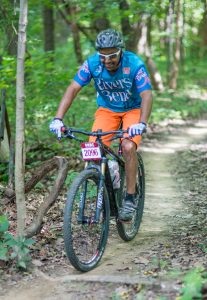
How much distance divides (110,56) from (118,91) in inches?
22.1

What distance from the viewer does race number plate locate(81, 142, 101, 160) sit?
5043 millimetres

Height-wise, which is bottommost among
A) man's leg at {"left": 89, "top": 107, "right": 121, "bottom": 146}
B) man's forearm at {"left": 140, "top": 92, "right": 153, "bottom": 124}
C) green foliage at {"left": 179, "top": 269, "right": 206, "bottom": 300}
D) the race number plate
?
green foliage at {"left": 179, "top": 269, "right": 206, "bottom": 300}

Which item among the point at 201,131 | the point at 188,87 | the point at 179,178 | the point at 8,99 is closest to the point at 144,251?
the point at 179,178

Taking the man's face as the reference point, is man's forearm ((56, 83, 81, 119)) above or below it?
below

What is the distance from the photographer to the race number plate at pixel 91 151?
199 inches

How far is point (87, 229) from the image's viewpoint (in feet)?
17.2

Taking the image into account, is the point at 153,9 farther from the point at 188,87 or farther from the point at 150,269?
the point at 188,87

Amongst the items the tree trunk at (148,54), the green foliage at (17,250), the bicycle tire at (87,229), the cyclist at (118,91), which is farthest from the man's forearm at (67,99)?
the tree trunk at (148,54)

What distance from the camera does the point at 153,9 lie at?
33.0 feet

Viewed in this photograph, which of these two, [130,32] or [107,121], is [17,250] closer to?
[107,121]

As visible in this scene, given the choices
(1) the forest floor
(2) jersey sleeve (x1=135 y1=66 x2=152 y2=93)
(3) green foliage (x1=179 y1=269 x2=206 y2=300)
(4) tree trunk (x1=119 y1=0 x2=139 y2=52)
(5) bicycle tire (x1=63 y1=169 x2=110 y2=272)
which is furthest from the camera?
(4) tree trunk (x1=119 y1=0 x2=139 y2=52)

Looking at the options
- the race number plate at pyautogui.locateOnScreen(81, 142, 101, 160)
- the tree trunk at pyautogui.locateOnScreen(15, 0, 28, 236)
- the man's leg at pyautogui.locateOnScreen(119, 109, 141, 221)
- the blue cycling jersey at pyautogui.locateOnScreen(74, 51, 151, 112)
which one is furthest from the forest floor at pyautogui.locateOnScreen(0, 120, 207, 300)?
the blue cycling jersey at pyautogui.locateOnScreen(74, 51, 151, 112)

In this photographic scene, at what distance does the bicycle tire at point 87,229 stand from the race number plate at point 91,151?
0.51ft

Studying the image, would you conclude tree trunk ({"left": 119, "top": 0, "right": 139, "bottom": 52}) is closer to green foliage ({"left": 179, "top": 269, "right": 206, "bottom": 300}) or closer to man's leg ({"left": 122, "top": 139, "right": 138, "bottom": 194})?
man's leg ({"left": 122, "top": 139, "right": 138, "bottom": 194})
